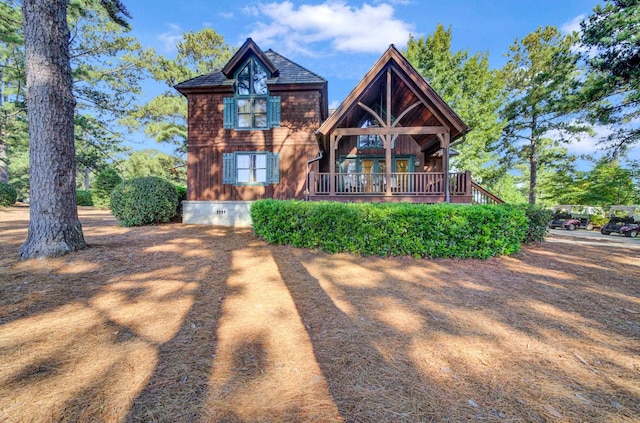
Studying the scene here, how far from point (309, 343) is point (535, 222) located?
26.6 ft

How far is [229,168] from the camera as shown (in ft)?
39.6

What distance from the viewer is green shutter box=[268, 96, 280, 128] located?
1185 centimetres

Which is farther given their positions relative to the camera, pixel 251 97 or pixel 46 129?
pixel 251 97

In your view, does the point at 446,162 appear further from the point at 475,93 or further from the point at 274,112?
the point at 475,93

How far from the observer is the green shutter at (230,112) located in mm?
12047

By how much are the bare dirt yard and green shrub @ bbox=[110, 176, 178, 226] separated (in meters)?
4.55

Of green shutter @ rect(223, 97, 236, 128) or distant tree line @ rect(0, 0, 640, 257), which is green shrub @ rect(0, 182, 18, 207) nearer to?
distant tree line @ rect(0, 0, 640, 257)

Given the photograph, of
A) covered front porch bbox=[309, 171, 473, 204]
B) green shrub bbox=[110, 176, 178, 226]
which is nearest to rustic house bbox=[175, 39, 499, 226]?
covered front porch bbox=[309, 171, 473, 204]

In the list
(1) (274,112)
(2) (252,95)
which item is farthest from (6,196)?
(1) (274,112)

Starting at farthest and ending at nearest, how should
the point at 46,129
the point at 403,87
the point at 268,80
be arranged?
1. the point at 268,80
2. the point at 403,87
3. the point at 46,129

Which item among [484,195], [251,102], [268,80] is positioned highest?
[268,80]

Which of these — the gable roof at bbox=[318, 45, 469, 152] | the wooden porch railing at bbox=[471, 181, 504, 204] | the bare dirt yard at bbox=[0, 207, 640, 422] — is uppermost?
the gable roof at bbox=[318, 45, 469, 152]

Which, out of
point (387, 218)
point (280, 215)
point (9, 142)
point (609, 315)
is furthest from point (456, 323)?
point (9, 142)

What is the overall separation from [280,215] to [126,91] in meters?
18.7
